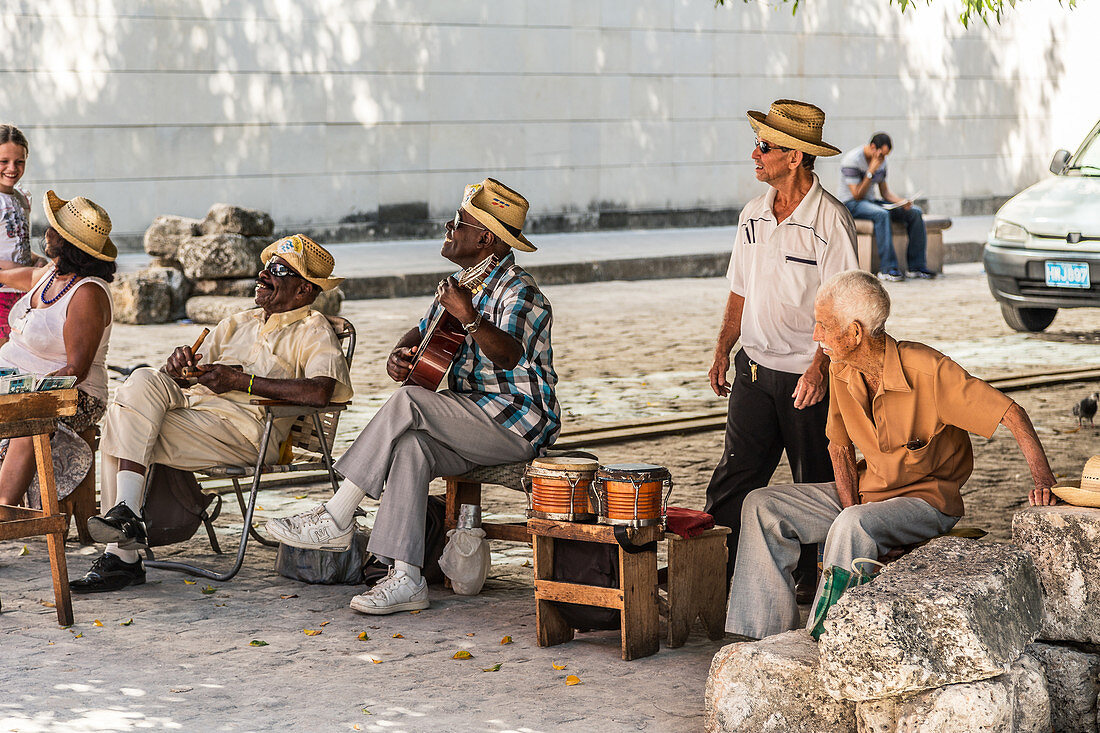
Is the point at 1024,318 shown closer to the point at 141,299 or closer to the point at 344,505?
the point at 141,299

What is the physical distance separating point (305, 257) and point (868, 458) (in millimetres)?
2474

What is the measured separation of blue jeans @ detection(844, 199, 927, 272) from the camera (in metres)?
16.2

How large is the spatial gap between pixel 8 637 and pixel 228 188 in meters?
12.7

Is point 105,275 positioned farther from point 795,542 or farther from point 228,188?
point 228,188

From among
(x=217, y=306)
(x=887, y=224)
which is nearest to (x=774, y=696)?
(x=217, y=306)

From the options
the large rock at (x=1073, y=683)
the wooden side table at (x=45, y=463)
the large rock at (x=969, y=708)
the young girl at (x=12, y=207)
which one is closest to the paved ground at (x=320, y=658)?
the wooden side table at (x=45, y=463)

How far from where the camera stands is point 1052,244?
1134 centimetres

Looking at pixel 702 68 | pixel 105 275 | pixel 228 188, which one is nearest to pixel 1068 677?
pixel 105 275

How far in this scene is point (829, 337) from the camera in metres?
4.45

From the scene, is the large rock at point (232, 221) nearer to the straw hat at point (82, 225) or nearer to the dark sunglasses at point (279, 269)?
the straw hat at point (82, 225)

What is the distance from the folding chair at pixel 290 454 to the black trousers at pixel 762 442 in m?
1.49

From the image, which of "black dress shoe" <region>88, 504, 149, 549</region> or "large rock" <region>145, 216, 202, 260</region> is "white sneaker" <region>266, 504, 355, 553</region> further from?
"large rock" <region>145, 216, 202, 260</region>

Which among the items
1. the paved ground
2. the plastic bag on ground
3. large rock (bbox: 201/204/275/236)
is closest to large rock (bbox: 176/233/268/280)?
large rock (bbox: 201/204/275/236)

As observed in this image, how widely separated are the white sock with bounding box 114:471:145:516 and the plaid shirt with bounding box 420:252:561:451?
126 cm
